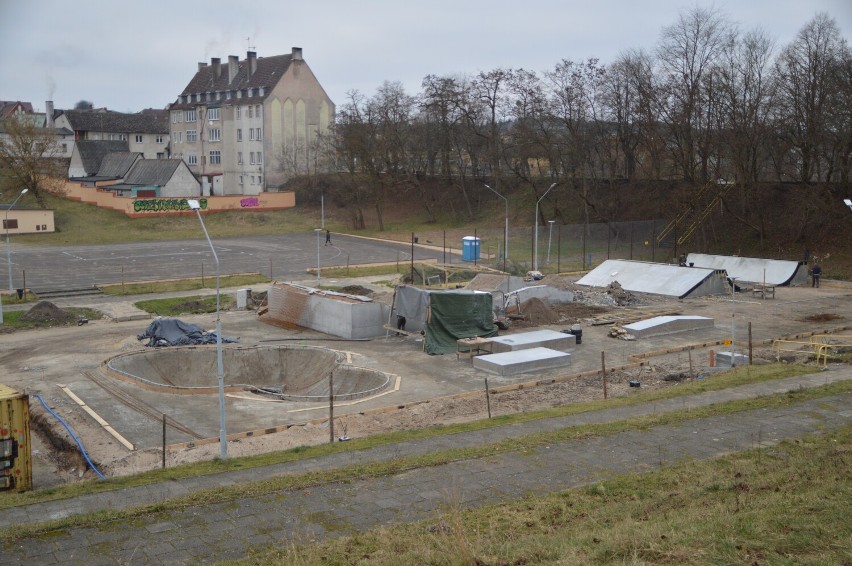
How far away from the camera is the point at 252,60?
88.4 meters

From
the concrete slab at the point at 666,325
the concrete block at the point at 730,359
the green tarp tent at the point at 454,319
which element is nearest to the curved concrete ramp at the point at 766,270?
the concrete slab at the point at 666,325

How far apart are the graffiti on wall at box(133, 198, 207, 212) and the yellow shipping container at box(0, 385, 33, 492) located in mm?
56427

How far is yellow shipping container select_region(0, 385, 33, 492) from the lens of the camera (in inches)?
670

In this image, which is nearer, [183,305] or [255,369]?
[255,369]

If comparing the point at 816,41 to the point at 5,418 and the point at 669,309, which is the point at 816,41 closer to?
the point at 669,309

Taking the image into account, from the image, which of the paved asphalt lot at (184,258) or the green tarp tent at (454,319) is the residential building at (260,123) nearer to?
the paved asphalt lot at (184,258)

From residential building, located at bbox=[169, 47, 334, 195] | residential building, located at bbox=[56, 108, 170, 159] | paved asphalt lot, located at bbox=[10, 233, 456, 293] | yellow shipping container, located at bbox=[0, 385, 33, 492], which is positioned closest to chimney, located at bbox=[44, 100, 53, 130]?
residential building, located at bbox=[56, 108, 170, 159]

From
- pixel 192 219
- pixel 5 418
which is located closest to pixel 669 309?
pixel 5 418

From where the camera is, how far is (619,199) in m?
67.2

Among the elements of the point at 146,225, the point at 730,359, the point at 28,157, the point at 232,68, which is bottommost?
the point at 730,359

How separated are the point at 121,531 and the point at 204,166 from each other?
84091 millimetres

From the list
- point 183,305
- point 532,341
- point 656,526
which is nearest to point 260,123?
point 183,305

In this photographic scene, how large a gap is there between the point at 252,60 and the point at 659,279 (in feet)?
194

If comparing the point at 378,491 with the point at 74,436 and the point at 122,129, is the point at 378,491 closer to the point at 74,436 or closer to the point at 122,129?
the point at 74,436
